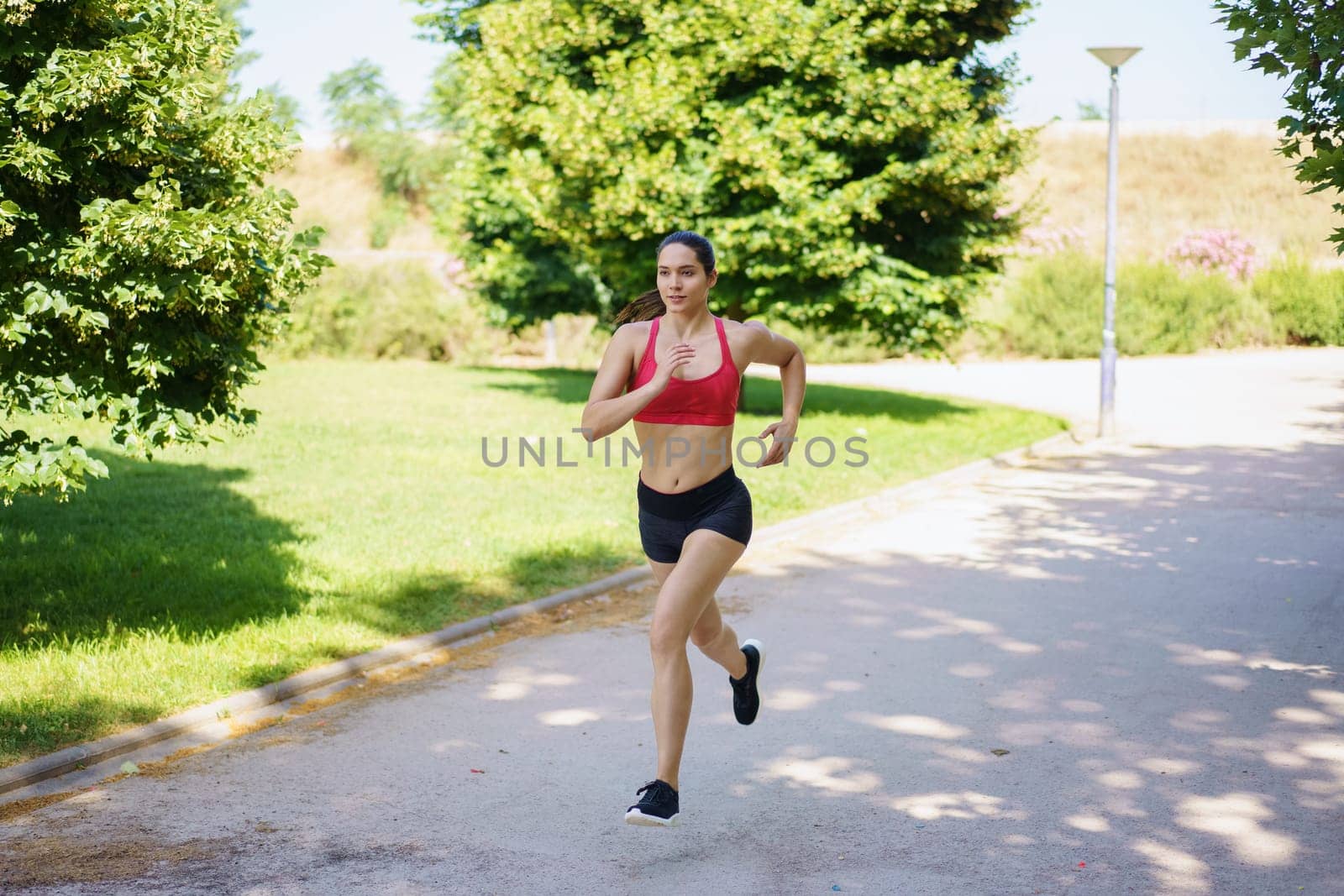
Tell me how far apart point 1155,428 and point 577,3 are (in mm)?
10805

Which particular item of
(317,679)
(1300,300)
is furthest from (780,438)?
(1300,300)

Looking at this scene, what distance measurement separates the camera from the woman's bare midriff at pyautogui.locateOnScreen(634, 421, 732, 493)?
4.90 meters

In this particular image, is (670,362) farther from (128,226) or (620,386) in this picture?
(128,226)

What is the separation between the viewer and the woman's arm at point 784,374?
510 centimetres

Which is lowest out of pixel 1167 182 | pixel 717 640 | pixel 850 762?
pixel 850 762

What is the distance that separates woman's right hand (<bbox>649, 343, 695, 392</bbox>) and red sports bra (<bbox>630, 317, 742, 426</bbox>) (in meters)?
0.22

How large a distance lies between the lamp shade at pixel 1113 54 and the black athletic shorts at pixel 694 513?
1406 cm

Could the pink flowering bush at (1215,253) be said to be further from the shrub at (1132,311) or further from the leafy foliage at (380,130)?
the leafy foliage at (380,130)

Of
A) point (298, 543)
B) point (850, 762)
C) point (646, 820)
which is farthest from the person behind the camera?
point (298, 543)

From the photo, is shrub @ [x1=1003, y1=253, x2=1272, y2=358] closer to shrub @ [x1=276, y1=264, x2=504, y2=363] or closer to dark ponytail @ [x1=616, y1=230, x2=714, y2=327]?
shrub @ [x1=276, y1=264, x2=504, y2=363]

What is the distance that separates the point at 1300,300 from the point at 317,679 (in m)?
35.1

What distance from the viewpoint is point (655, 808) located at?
15.4ft

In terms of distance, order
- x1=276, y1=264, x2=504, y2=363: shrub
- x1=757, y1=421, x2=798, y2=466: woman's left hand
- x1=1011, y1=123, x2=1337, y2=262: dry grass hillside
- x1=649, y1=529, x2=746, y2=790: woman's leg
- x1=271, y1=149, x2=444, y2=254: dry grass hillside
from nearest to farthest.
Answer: x1=649, y1=529, x2=746, y2=790: woman's leg
x1=757, y1=421, x2=798, y2=466: woman's left hand
x1=276, y1=264, x2=504, y2=363: shrub
x1=1011, y1=123, x2=1337, y2=262: dry grass hillside
x1=271, y1=149, x2=444, y2=254: dry grass hillside

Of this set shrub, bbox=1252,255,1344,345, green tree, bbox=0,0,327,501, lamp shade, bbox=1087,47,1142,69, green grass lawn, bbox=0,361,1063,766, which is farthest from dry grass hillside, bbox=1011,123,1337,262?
green tree, bbox=0,0,327,501
